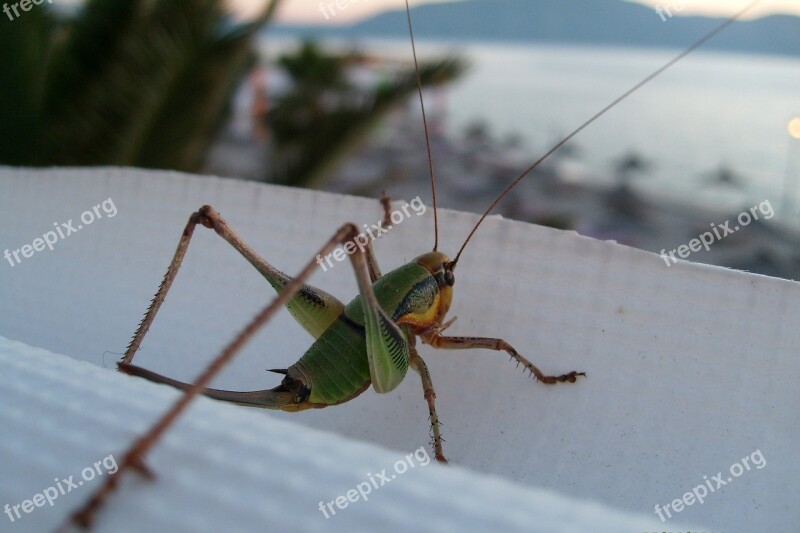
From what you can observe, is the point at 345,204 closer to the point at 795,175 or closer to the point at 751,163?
the point at 795,175

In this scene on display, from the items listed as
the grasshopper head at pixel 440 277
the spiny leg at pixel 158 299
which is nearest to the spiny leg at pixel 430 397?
the grasshopper head at pixel 440 277

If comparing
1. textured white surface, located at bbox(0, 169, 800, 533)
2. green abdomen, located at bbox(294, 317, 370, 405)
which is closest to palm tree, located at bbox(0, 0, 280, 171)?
textured white surface, located at bbox(0, 169, 800, 533)

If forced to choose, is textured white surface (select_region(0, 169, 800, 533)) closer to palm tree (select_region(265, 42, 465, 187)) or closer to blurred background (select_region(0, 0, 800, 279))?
blurred background (select_region(0, 0, 800, 279))

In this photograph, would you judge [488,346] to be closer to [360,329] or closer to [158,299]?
[360,329]

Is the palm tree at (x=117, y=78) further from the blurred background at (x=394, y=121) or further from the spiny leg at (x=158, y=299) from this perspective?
the spiny leg at (x=158, y=299)

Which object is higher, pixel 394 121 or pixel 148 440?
pixel 148 440

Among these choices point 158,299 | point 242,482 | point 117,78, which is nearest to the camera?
point 242,482

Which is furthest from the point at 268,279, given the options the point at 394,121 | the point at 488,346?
the point at 394,121
